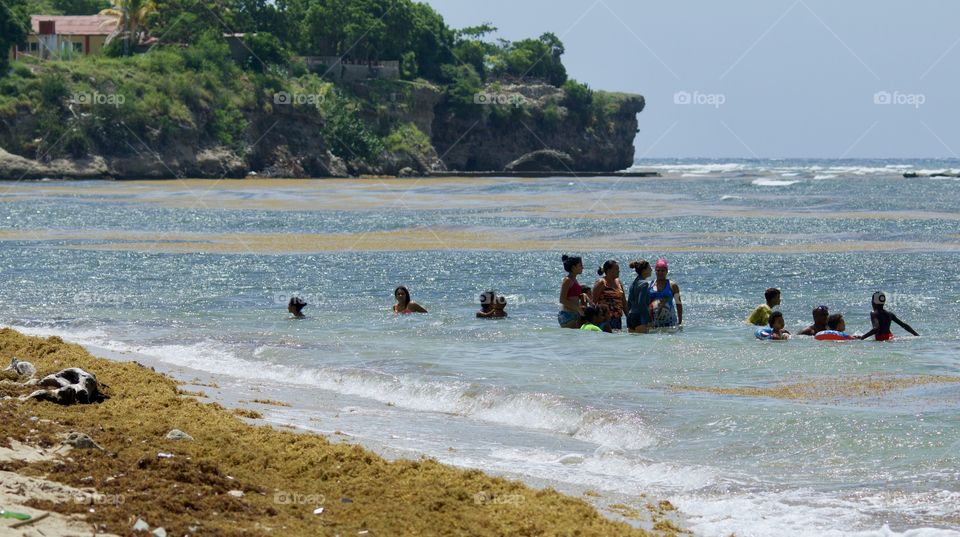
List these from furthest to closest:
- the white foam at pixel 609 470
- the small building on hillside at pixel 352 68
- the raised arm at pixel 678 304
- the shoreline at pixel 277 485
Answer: the small building on hillside at pixel 352 68 < the raised arm at pixel 678 304 < the white foam at pixel 609 470 < the shoreline at pixel 277 485

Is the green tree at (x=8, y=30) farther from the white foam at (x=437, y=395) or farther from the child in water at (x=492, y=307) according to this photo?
the white foam at (x=437, y=395)

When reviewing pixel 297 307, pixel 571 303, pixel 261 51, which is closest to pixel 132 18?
pixel 261 51

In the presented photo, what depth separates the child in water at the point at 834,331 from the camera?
17.2 metres

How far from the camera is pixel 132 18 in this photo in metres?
95.8

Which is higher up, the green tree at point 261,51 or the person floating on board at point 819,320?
the green tree at point 261,51

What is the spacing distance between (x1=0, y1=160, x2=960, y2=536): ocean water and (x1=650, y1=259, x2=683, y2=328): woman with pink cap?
0.28 meters

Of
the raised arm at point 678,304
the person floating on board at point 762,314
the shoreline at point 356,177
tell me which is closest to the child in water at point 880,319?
the person floating on board at point 762,314

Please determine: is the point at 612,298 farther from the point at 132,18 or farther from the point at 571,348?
the point at 132,18

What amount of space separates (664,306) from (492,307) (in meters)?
2.88

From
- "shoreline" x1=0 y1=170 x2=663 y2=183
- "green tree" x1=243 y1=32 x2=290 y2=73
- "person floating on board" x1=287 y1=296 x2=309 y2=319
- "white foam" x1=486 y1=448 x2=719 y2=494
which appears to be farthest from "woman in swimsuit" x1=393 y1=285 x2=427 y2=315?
"green tree" x1=243 y1=32 x2=290 y2=73

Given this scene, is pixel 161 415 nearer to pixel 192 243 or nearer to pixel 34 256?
pixel 34 256

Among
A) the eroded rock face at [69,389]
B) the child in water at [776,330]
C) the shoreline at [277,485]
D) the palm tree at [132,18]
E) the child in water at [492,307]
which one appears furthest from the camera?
the palm tree at [132,18]

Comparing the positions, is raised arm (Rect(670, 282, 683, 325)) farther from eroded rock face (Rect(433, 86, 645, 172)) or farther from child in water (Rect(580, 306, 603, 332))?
eroded rock face (Rect(433, 86, 645, 172))

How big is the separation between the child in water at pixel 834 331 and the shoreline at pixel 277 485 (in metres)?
8.41
